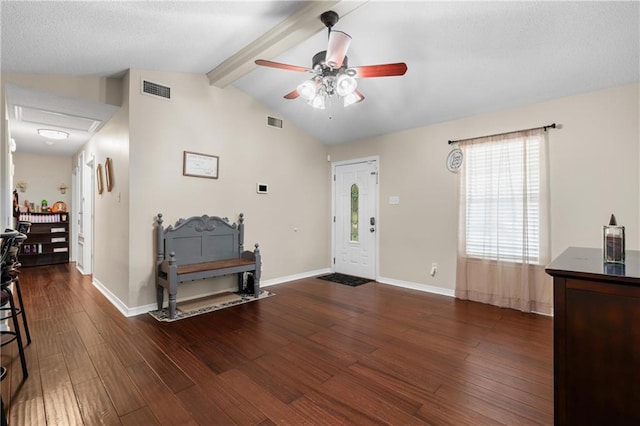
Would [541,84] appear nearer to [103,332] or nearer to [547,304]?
[547,304]

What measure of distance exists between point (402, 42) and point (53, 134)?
552 centimetres

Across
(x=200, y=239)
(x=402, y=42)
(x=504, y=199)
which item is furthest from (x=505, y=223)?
(x=200, y=239)

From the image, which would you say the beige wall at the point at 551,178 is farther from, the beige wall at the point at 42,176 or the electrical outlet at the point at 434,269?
the beige wall at the point at 42,176

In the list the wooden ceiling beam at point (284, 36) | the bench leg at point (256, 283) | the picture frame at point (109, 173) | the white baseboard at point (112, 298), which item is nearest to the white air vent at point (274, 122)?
the wooden ceiling beam at point (284, 36)

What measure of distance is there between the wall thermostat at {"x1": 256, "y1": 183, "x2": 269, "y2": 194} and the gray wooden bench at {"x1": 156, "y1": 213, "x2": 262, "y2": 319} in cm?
52

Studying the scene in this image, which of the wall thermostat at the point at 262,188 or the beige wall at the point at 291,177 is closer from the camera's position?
the beige wall at the point at 291,177

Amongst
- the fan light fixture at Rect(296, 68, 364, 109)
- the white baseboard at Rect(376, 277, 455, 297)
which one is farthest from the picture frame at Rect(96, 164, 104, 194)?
the white baseboard at Rect(376, 277, 455, 297)

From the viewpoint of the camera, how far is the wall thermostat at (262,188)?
4.61 meters

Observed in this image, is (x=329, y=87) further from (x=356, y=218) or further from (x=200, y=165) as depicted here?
(x=356, y=218)

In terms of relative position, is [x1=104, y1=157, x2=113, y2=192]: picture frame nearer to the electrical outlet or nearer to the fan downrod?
the fan downrod

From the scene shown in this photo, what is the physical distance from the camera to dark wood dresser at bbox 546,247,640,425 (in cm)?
115

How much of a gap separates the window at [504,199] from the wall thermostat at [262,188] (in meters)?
2.95

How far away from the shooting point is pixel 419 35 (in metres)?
2.76

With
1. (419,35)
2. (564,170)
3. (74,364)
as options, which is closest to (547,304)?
(564,170)
